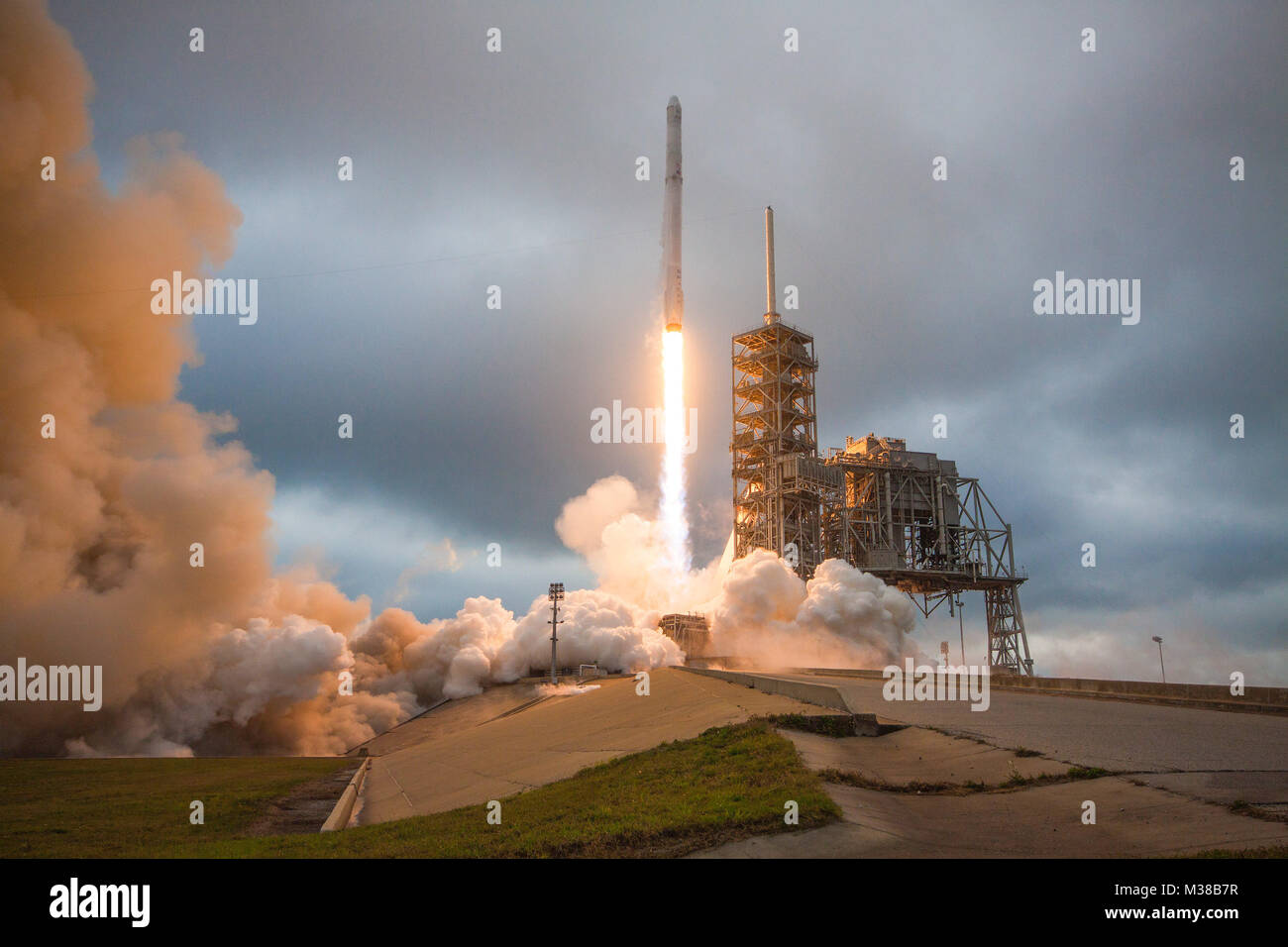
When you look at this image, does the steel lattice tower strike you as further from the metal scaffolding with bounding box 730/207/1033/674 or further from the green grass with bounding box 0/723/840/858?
the green grass with bounding box 0/723/840/858

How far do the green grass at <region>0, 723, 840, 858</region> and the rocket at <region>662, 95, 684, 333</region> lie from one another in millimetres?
36181

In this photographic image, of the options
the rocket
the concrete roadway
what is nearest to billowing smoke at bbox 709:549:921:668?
the rocket

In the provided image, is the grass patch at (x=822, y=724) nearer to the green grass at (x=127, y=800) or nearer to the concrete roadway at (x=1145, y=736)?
the concrete roadway at (x=1145, y=736)

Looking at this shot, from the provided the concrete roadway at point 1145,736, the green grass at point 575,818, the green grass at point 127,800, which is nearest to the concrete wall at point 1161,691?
the concrete roadway at point 1145,736

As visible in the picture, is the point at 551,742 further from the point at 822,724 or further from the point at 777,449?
the point at 777,449

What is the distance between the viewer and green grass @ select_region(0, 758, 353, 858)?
58.0 feet

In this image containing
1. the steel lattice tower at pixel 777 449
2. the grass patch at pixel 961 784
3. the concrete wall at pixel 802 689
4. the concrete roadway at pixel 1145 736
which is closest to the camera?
the concrete roadway at pixel 1145 736

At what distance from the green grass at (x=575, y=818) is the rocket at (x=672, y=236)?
36.2 meters

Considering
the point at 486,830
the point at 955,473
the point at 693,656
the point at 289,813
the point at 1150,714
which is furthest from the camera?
the point at 955,473

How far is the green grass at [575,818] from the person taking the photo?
34.9 feet
